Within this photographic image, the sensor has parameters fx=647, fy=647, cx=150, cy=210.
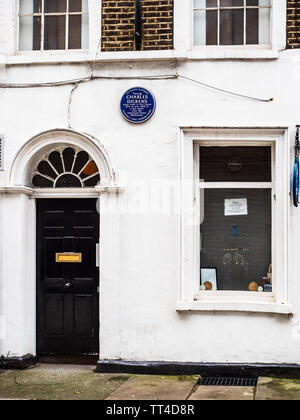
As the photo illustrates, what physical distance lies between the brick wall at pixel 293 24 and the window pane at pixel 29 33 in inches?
136

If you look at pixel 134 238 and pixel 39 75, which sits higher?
pixel 39 75

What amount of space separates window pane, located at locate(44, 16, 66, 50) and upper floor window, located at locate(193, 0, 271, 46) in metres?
1.87

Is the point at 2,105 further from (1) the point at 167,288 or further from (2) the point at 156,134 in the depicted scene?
(1) the point at 167,288

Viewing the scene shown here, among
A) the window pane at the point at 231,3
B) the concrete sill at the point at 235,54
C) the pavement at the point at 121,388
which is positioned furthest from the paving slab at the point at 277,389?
the window pane at the point at 231,3

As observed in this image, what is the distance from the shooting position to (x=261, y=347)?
27.7ft

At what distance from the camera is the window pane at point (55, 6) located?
9156 mm

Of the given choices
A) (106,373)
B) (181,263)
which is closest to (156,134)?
(181,263)

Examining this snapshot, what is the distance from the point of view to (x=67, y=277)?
364 inches

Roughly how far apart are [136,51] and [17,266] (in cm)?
335

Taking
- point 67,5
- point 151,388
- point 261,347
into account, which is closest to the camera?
point 151,388

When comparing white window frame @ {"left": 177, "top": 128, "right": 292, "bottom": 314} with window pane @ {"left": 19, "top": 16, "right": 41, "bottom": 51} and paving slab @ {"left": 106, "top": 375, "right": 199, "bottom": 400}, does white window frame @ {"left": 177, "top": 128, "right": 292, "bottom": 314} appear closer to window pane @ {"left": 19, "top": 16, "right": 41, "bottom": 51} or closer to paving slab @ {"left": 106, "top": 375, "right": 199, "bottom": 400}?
paving slab @ {"left": 106, "top": 375, "right": 199, "bottom": 400}

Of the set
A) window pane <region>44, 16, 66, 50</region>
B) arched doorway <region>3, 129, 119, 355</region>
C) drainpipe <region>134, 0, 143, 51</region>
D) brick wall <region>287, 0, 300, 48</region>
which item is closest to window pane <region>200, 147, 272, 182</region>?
brick wall <region>287, 0, 300, 48</region>

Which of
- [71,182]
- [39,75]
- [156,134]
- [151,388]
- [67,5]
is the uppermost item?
[67,5]

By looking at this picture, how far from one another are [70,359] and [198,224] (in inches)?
105
